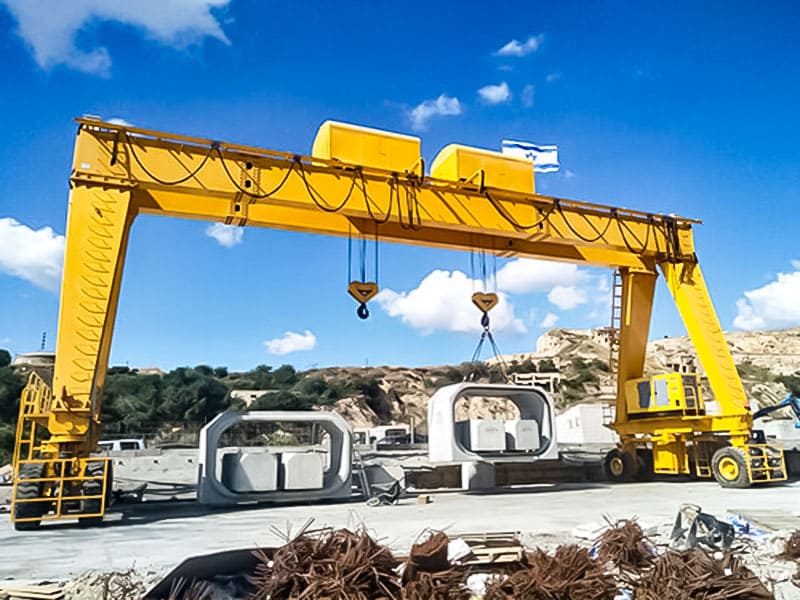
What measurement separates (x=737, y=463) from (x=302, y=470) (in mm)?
9493

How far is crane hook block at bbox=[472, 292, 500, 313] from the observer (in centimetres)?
1337

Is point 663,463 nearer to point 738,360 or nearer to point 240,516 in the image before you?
point 240,516

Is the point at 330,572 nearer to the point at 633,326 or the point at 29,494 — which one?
the point at 29,494

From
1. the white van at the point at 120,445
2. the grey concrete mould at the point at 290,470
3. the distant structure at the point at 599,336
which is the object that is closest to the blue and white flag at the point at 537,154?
the grey concrete mould at the point at 290,470

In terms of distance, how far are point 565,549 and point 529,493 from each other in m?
9.09

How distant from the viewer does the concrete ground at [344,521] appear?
637 centimetres

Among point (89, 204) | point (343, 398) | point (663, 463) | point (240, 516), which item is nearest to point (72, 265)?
point (89, 204)

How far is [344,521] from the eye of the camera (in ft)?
30.5

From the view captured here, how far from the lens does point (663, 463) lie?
15398 mm

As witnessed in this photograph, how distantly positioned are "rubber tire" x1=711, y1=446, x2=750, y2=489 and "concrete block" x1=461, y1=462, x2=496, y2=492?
16.9 feet

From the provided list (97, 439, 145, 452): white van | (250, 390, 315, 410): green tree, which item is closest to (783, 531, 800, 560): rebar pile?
(97, 439, 145, 452): white van

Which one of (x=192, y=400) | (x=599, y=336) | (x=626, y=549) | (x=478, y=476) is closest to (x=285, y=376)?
(x=192, y=400)

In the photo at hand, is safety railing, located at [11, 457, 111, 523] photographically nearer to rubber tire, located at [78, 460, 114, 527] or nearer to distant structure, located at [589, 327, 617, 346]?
rubber tire, located at [78, 460, 114, 527]

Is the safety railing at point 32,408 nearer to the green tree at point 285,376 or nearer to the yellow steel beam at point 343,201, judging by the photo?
the yellow steel beam at point 343,201
